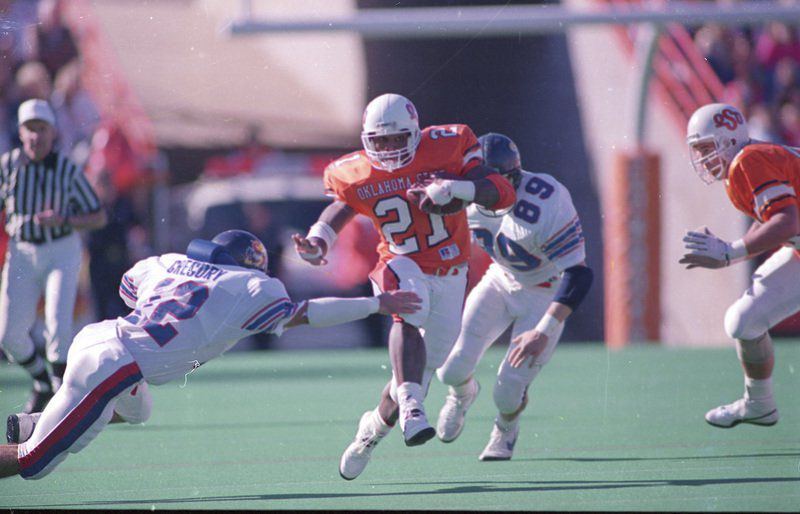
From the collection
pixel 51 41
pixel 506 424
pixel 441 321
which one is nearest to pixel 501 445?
pixel 506 424

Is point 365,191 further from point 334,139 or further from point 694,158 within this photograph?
point 334,139

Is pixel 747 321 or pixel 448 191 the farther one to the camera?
pixel 747 321

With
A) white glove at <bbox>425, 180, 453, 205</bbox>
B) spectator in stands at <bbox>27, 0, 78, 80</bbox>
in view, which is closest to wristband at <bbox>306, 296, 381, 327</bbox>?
white glove at <bbox>425, 180, 453, 205</bbox>

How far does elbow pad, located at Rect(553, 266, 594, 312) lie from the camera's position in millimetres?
4633

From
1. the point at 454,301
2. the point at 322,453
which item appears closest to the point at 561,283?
the point at 454,301

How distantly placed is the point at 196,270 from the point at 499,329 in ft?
5.14

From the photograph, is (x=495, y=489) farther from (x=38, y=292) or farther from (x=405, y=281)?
(x=38, y=292)

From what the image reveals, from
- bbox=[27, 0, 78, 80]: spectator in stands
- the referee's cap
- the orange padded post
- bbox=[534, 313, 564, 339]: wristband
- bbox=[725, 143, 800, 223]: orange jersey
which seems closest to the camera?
bbox=[725, 143, 800, 223]: orange jersey

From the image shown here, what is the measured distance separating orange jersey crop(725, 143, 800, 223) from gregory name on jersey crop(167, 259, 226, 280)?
1933 mm

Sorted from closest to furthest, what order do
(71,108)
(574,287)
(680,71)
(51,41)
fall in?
(574,287)
(71,108)
(51,41)
(680,71)

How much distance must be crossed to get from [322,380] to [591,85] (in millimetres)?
2394

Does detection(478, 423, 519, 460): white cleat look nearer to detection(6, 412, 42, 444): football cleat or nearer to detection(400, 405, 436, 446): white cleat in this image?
detection(400, 405, 436, 446): white cleat

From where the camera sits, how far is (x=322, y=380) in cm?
773

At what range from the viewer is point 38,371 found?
592cm
